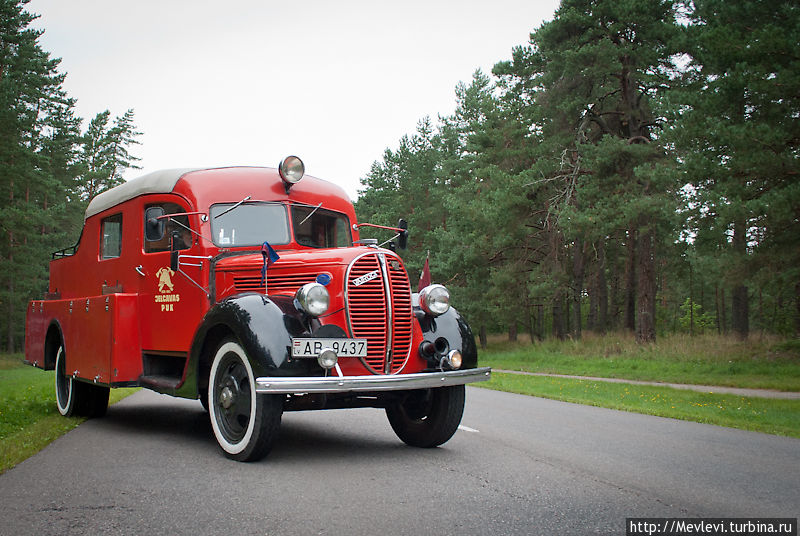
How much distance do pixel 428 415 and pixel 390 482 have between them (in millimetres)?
1898

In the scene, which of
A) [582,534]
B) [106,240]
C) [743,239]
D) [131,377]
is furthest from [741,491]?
[743,239]

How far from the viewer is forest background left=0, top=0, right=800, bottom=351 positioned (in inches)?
613

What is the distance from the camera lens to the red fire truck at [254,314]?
235 inches

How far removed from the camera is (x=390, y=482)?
5301mm

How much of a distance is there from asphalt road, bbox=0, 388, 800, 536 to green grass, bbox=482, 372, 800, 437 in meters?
1.73

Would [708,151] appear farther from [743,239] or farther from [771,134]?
A: [743,239]

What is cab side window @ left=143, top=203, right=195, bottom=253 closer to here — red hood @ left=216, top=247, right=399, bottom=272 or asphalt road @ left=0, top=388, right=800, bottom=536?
red hood @ left=216, top=247, right=399, bottom=272

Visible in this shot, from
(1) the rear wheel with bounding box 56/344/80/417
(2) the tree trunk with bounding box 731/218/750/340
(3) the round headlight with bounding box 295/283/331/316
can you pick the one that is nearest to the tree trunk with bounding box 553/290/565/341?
(2) the tree trunk with bounding box 731/218/750/340

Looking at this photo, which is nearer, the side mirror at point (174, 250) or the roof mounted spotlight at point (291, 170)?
the side mirror at point (174, 250)

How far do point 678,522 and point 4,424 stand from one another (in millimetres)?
7661

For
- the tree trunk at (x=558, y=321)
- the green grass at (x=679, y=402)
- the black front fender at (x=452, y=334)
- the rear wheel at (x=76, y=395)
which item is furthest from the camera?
the tree trunk at (x=558, y=321)

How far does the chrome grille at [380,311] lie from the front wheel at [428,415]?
68cm

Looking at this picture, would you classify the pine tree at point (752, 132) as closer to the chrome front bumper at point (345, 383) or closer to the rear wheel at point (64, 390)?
the chrome front bumper at point (345, 383)

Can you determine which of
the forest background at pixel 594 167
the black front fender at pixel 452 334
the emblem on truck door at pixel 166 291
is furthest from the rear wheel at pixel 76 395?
the forest background at pixel 594 167
